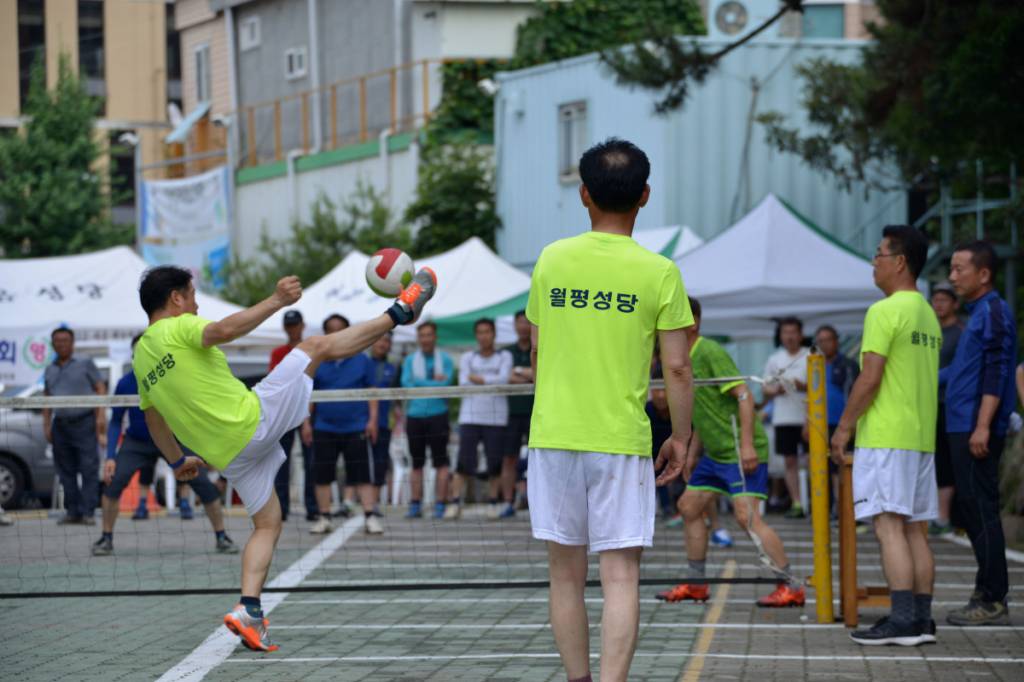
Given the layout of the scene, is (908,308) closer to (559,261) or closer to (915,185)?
(559,261)

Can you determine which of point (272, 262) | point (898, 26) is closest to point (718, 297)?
point (898, 26)

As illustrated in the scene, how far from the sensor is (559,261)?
6293 millimetres

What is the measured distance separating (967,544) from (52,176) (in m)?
29.6

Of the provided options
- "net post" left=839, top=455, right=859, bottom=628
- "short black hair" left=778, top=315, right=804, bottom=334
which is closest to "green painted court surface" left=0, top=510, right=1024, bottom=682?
"net post" left=839, top=455, right=859, bottom=628

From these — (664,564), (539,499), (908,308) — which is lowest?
(664,564)

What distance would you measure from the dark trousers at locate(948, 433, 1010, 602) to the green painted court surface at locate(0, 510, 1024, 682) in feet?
0.89

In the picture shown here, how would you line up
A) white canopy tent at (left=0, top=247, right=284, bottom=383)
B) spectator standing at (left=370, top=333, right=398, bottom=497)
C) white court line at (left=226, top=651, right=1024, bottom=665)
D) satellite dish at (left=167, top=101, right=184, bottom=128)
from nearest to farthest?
white court line at (left=226, top=651, right=1024, bottom=665) < spectator standing at (left=370, top=333, right=398, bottom=497) < white canopy tent at (left=0, top=247, right=284, bottom=383) < satellite dish at (left=167, top=101, right=184, bottom=128)

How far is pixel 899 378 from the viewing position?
344 inches

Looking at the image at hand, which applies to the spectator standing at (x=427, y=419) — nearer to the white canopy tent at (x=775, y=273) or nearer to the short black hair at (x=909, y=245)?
the white canopy tent at (x=775, y=273)

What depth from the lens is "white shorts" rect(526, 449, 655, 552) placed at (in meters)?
6.25

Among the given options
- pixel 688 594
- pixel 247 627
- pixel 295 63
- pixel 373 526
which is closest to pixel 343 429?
pixel 373 526

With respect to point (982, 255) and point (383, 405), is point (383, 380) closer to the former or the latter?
point (383, 405)

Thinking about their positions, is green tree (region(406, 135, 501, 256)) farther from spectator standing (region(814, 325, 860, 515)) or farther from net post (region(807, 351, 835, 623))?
net post (region(807, 351, 835, 623))

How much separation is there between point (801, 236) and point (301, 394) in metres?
10.6
